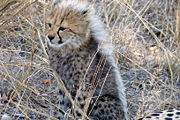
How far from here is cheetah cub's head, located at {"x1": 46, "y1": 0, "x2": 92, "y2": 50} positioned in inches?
92.6

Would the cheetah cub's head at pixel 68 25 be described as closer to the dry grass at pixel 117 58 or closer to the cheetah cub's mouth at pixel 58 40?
the cheetah cub's mouth at pixel 58 40

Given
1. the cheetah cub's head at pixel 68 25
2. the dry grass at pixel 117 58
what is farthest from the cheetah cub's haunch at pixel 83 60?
the dry grass at pixel 117 58

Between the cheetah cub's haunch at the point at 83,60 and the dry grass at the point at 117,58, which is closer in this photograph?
the cheetah cub's haunch at the point at 83,60

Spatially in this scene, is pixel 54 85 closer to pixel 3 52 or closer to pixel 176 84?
pixel 3 52

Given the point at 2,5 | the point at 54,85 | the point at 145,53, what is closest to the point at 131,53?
the point at 145,53

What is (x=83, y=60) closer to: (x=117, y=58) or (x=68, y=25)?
(x=68, y=25)

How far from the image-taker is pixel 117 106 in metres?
2.44

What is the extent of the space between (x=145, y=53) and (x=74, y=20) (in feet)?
4.80

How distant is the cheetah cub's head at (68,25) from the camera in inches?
92.6

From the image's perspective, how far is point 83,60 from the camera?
248cm

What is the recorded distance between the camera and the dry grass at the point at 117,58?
2.68 meters

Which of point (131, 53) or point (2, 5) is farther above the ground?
point (2, 5)

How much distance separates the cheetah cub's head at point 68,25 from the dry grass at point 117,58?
27 cm

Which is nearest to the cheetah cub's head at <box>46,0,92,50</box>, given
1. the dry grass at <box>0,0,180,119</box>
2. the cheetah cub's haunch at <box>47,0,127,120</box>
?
the cheetah cub's haunch at <box>47,0,127,120</box>
